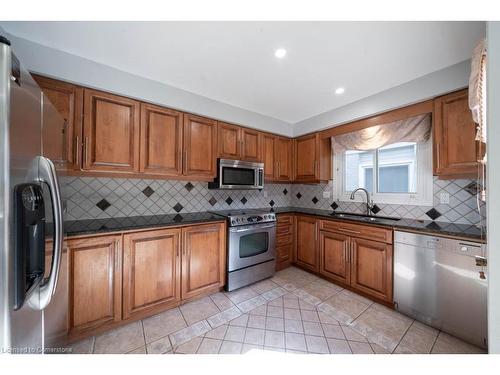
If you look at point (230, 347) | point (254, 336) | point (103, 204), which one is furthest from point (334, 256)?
point (103, 204)

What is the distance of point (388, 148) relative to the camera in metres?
2.50

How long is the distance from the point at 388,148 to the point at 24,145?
3.26 meters

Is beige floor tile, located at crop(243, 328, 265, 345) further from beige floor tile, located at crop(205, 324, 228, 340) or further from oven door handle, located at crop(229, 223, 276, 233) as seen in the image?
oven door handle, located at crop(229, 223, 276, 233)

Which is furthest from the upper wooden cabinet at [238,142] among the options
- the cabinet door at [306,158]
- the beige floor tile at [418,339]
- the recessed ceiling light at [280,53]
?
the beige floor tile at [418,339]

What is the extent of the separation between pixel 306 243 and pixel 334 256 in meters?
0.45

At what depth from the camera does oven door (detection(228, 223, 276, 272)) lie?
88.0 inches

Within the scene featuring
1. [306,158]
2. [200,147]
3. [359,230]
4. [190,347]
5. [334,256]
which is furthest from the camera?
[306,158]

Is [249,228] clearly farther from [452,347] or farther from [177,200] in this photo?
[452,347]

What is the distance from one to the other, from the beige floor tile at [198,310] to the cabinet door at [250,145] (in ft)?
6.01

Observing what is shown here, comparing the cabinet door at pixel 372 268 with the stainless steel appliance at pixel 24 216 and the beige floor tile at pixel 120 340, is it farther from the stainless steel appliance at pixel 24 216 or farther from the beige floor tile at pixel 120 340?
the stainless steel appliance at pixel 24 216

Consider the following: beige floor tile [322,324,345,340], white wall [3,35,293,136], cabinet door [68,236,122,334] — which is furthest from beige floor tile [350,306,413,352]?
white wall [3,35,293,136]

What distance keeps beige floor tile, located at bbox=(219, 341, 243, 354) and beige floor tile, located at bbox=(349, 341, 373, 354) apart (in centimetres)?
86

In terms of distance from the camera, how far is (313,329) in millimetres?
1645

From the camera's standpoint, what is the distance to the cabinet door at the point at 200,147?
2215 millimetres
